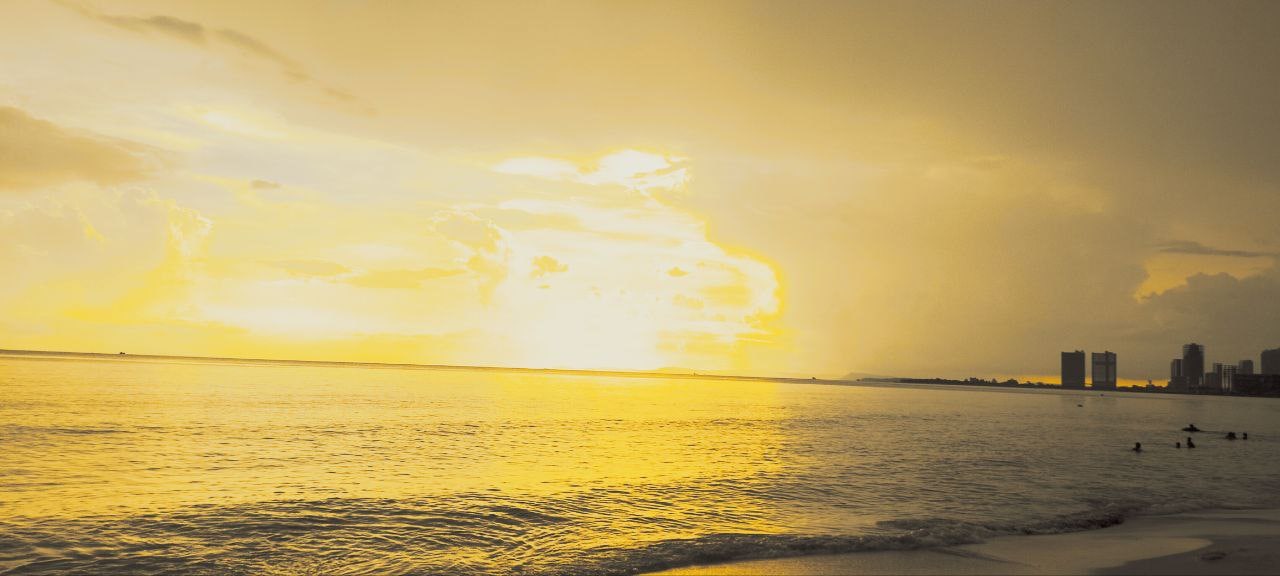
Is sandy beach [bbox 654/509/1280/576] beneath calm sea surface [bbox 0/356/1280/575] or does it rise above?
above

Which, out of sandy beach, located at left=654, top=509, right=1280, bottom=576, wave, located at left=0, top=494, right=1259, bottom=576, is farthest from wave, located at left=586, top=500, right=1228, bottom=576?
sandy beach, located at left=654, top=509, right=1280, bottom=576

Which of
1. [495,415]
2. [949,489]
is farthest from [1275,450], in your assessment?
[495,415]

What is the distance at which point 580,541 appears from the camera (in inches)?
816

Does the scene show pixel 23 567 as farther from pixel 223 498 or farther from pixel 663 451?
pixel 663 451

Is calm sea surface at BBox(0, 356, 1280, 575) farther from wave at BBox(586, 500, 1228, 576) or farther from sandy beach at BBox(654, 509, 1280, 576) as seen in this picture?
Answer: sandy beach at BBox(654, 509, 1280, 576)

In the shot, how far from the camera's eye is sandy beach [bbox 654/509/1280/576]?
17562 millimetres

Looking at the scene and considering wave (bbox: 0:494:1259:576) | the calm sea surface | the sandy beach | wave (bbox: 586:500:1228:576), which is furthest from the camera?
the calm sea surface

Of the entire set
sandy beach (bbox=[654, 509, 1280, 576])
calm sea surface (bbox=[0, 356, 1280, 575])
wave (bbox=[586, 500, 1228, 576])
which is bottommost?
calm sea surface (bbox=[0, 356, 1280, 575])

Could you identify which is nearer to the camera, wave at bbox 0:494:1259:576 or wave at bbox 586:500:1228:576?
wave at bbox 0:494:1259:576

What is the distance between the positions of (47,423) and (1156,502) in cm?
6747

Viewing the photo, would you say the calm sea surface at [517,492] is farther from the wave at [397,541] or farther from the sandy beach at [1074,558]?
the sandy beach at [1074,558]

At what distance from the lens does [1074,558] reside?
1905 centimetres

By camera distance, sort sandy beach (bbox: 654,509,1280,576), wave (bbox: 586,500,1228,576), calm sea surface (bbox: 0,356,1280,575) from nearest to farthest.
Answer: sandy beach (bbox: 654,509,1280,576)
wave (bbox: 586,500,1228,576)
calm sea surface (bbox: 0,356,1280,575)

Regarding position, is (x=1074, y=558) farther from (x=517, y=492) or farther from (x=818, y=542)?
(x=517, y=492)
